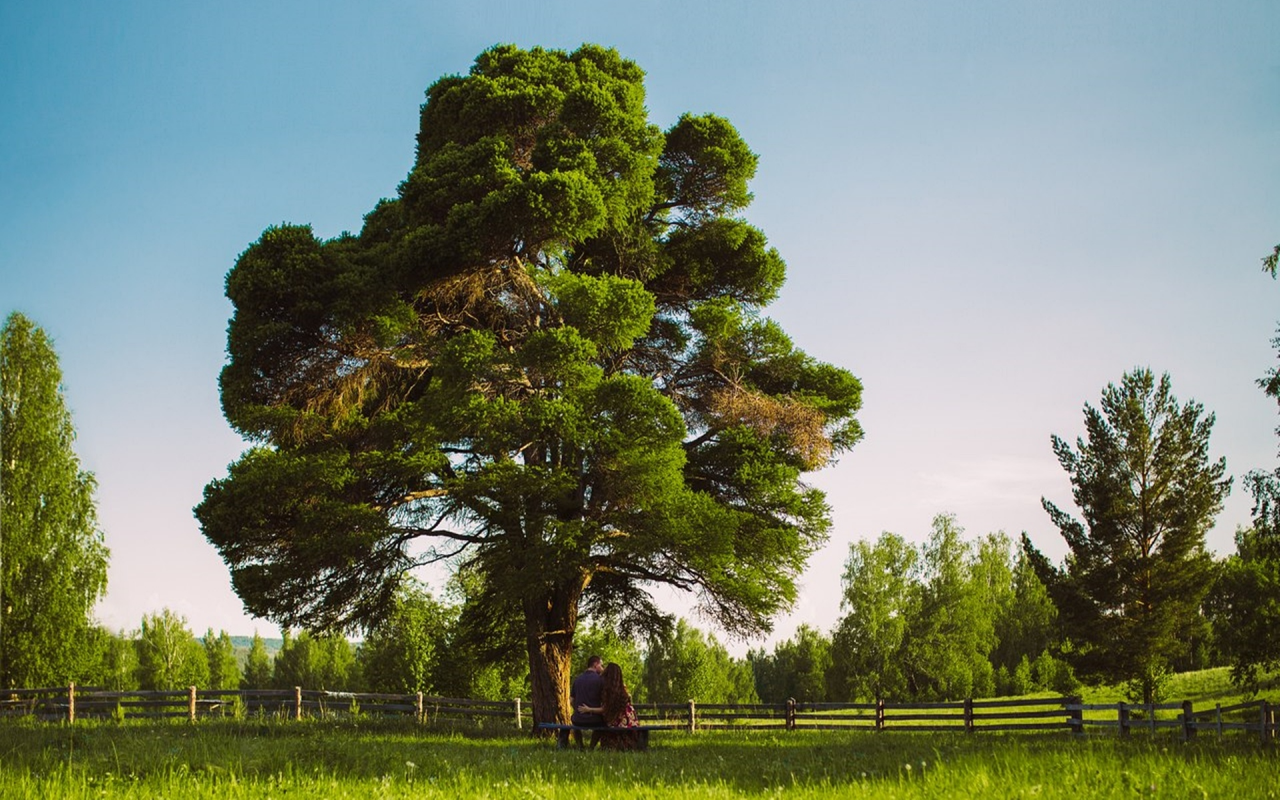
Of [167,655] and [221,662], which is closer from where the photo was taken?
[167,655]

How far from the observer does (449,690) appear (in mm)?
49562

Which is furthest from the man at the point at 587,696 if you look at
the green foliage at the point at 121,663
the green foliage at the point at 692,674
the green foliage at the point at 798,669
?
the green foliage at the point at 121,663

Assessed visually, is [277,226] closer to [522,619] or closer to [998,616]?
[522,619]

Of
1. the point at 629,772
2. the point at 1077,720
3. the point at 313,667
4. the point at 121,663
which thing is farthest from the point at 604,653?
the point at 313,667

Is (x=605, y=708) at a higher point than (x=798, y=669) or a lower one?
higher

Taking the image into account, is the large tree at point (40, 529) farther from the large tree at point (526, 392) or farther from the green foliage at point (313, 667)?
the green foliage at point (313, 667)

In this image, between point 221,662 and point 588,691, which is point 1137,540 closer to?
point 588,691

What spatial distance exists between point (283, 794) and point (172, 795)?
0.78 meters

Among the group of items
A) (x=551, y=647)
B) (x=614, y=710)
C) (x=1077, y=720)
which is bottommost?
(x=1077, y=720)

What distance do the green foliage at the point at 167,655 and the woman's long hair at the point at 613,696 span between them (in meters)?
69.2

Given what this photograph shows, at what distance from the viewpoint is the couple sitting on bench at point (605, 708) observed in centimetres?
1527

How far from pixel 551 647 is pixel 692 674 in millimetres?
42634

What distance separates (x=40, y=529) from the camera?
36.1m

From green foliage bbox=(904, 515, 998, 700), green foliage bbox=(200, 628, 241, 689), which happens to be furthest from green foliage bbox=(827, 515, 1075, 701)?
green foliage bbox=(200, 628, 241, 689)
